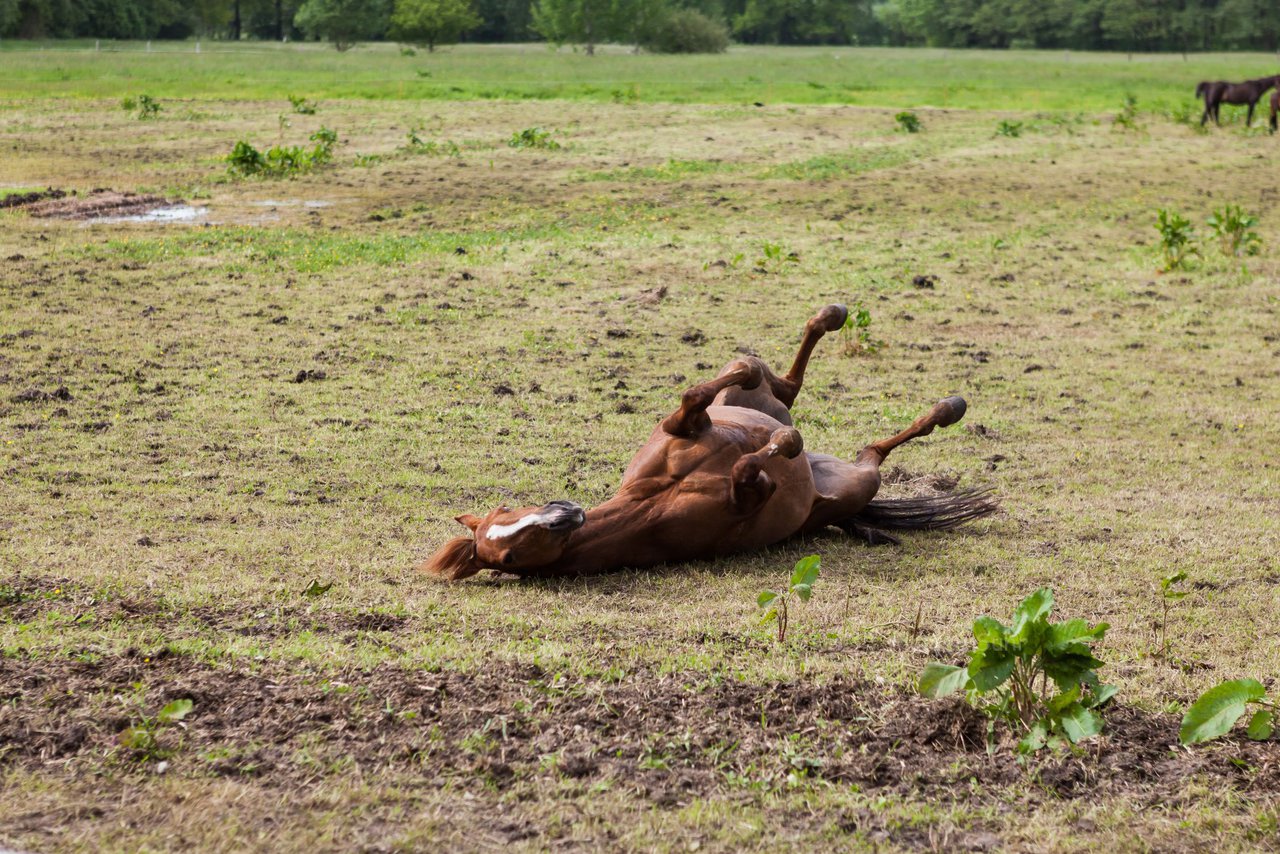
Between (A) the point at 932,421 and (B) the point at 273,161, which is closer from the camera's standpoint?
(A) the point at 932,421

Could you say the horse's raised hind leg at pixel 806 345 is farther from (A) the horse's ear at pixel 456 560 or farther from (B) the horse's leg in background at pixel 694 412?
(A) the horse's ear at pixel 456 560

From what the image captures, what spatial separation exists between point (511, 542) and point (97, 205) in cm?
1161

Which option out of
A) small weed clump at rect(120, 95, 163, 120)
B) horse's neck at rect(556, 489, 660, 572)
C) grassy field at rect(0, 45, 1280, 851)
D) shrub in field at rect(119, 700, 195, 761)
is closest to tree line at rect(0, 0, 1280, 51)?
small weed clump at rect(120, 95, 163, 120)

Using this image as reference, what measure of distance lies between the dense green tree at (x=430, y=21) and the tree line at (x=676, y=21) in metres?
0.05

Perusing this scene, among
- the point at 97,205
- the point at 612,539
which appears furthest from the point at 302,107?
the point at 612,539

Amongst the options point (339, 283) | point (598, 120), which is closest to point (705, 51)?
point (598, 120)

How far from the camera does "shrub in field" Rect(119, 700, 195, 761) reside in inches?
140

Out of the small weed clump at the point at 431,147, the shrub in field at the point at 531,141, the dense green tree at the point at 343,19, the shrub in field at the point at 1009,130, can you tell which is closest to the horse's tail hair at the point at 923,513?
the small weed clump at the point at 431,147

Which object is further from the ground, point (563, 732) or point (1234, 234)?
point (1234, 234)

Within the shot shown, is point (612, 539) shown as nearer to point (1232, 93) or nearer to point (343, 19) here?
point (1232, 93)

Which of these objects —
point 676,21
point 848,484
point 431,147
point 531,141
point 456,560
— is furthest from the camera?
point 676,21

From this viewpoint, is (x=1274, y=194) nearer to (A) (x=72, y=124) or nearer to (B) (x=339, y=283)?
(B) (x=339, y=283)

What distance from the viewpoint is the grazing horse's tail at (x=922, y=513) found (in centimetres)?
624

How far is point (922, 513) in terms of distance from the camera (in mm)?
6262
